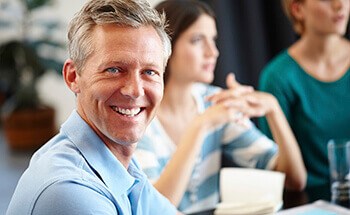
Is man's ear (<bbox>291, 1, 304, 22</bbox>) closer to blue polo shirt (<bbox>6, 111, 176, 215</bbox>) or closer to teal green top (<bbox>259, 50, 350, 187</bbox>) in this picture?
teal green top (<bbox>259, 50, 350, 187</bbox>)

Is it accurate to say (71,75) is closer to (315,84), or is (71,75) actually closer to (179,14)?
(179,14)

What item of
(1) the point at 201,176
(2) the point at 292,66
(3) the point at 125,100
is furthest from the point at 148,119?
(2) the point at 292,66

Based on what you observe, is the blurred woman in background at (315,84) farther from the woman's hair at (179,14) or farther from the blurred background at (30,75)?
the blurred background at (30,75)

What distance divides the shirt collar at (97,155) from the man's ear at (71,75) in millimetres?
54

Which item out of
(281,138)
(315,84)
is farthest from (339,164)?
(315,84)

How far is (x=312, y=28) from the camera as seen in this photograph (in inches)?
94.9

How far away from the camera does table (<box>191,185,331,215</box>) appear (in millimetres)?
1766

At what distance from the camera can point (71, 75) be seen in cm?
121

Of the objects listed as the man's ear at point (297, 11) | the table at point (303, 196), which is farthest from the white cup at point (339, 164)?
the man's ear at point (297, 11)

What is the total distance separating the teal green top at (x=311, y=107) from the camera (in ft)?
7.78

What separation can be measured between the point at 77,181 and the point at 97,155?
13cm

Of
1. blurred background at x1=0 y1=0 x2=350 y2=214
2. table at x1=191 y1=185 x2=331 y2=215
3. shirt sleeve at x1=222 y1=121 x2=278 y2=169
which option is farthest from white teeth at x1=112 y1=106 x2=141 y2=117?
blurred background at x1=0 y1=0 x2=350 y2=214

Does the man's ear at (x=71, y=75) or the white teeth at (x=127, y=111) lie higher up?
the man's ear at (x=71, y=75)

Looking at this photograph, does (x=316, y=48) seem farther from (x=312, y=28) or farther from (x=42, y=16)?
(x=42, y=16)
